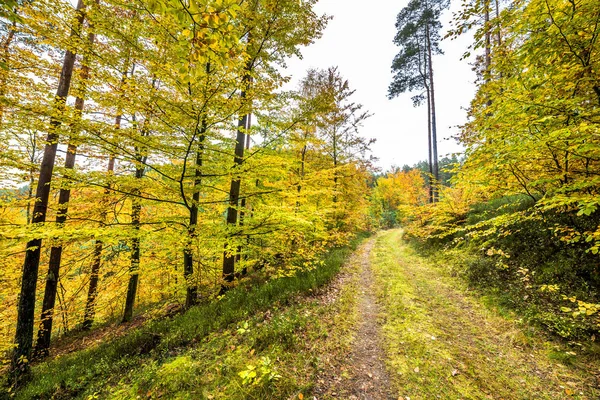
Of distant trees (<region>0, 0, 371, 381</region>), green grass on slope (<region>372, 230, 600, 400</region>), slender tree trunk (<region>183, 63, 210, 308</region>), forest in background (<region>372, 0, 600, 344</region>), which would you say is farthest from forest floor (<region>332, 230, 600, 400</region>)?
slender tree trunk (<region>183, 63, 210, 308</region>)

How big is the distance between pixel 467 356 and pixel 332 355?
98.3 inches

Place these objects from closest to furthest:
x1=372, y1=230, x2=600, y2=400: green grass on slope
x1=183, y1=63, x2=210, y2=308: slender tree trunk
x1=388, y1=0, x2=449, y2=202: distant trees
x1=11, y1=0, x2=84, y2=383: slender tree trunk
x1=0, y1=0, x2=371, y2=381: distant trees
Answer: x1=372, y1=230, x2=600, y2=400: green grass on slope < x1=0, y1=0, x2=371, y2=381: distant trees < x1=183, y1=63, x2=210, y2=308: slender tree trunk < x1=11, y1=0, x2=84, y2=383: slender tree trunk < x1=388, y1=0, x2=449, y2=202: distant trees

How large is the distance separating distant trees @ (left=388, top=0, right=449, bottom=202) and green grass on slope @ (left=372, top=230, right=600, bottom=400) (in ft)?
36.4

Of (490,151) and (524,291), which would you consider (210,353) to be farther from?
(524,291)

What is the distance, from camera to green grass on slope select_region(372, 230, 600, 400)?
10.6ft

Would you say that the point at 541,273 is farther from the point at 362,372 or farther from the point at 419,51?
the point at 419,51

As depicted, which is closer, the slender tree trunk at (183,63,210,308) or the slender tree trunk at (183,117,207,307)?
the slender tree trunk at (183,63,210,308)

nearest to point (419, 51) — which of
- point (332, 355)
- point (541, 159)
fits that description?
point (541, 159)

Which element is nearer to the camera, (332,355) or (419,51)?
(332,355)

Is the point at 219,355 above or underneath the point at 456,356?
underneath

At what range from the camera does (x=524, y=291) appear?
553 cm

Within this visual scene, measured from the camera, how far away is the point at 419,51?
50.4ft

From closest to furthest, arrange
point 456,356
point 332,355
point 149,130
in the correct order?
point 456,356 → point 332,355 → point 149,130

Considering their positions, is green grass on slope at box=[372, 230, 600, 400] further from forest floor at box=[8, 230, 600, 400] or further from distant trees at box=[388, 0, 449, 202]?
distant trees at box=[388, 0, 449, 202]
